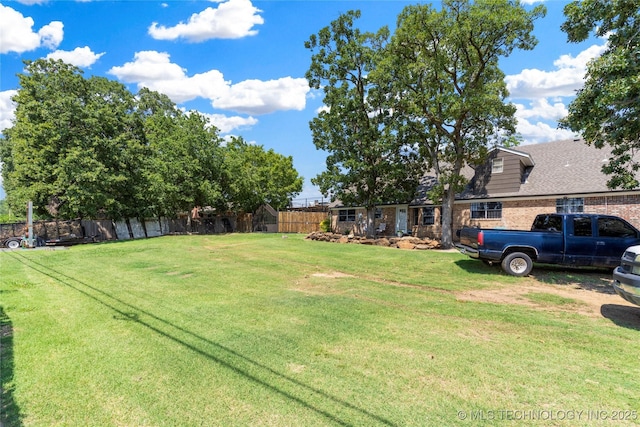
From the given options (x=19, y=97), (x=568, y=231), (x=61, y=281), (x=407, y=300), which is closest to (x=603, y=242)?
(x=568, y=231)

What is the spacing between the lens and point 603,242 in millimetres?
8703

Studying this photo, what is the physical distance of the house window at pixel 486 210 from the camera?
62.1 feet

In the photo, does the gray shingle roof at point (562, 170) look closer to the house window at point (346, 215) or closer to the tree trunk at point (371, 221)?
Answer: the tree trunk at point (371, 221)

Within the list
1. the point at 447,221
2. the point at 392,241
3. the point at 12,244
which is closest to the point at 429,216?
the point at 447,221

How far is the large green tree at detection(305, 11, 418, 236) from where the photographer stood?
69.1ft

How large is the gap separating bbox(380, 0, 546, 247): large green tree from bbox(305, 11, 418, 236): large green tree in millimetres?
2488

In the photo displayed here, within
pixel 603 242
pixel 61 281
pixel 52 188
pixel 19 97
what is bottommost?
pixel 61 281

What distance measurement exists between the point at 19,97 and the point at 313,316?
32132 mm

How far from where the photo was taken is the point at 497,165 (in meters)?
19.2

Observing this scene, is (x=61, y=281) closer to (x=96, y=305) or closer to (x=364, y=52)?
(x=96, y=305)

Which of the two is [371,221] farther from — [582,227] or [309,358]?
[309,358]

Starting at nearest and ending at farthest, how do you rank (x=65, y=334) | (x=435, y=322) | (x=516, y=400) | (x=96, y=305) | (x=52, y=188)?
(x=516, y=400), (x=65, y=334), (x=435, y=322), (x=96, y=305), (x=52, y=188)

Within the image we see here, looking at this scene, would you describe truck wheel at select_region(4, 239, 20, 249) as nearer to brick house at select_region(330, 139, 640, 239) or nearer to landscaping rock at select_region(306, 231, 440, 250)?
landscaping rock at select_region(306, 231, 440, 250)

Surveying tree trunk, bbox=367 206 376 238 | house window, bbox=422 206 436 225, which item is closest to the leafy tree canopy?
tree trunk, bbox=367 206 376 238
